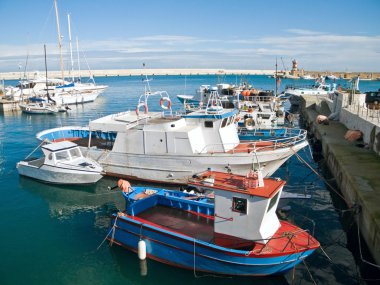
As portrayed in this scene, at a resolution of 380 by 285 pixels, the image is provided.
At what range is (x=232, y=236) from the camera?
10.8 m

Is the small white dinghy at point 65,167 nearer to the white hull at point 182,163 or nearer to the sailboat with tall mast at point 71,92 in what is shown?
the white hull at point 182,163

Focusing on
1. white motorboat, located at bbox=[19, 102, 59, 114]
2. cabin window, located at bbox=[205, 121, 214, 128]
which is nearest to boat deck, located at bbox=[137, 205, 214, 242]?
cabin window, located at bbox=[205, 121, 214, 128]

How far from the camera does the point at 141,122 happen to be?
2050 centimetres

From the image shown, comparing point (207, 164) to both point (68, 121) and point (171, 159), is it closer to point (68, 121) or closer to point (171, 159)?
point (171, 159)

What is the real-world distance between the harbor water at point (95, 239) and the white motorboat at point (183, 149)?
1.89 metres

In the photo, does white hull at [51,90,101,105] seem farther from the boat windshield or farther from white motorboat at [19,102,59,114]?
the boat windshield

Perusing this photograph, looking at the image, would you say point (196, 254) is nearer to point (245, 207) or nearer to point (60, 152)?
point (245, 207)

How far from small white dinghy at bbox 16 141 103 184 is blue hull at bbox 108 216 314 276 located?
7343 mm

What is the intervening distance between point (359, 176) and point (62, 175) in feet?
53.1

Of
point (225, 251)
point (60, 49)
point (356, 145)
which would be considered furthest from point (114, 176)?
point (60, 49)

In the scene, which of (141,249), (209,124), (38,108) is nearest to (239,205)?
(141,249)

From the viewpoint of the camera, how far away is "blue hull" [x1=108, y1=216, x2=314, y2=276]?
10.5 m

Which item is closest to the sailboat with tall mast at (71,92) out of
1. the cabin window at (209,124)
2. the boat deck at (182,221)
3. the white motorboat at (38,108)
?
the white motorboat at (38,108)

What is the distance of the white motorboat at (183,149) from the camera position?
59.0 feet
